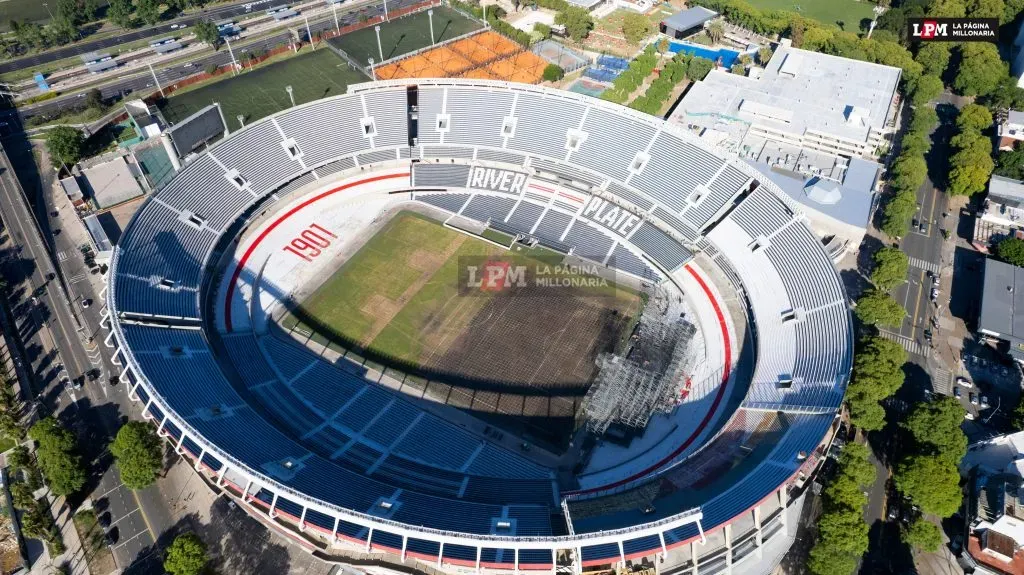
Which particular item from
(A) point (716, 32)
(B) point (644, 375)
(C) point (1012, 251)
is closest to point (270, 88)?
(B) point (644, 375)

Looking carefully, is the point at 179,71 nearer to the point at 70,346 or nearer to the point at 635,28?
the point at 70,346

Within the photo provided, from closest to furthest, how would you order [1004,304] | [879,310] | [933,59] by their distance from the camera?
[879,310] < [1004,304] < [933,59]

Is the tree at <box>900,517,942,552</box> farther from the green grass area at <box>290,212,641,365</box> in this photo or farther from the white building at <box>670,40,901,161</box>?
the white building at <box>670,40,901,161</box>

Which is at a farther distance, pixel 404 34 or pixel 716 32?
pixel 716 32

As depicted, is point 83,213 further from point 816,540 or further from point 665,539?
point 816,540

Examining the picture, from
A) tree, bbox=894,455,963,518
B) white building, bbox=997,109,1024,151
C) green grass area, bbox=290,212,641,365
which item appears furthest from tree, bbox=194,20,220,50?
white building, bbox=997,109,1024,151

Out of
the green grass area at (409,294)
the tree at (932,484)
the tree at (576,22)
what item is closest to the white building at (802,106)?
the tree at (576,22)
